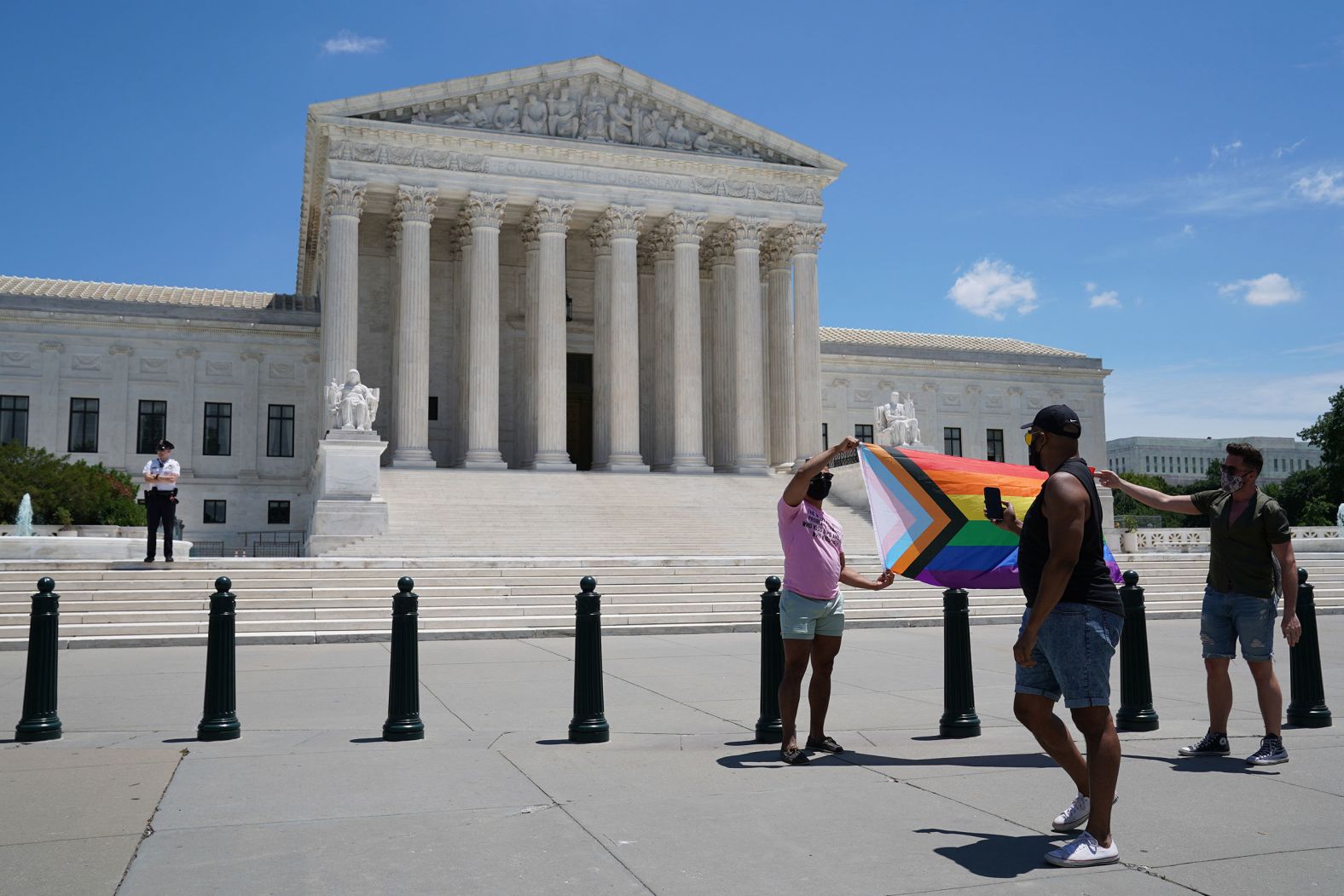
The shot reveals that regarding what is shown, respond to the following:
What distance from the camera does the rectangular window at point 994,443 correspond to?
200 ft

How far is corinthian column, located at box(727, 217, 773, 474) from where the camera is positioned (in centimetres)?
4641

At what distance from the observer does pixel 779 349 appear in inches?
1938

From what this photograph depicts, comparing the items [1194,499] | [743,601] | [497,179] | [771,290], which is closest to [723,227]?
[771,290]

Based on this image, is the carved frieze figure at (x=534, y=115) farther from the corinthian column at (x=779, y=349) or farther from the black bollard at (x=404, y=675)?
the black bollard at (x=404, y=675)

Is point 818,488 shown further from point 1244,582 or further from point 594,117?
point 594,117

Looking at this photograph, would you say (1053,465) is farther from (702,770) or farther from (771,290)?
(771,290)

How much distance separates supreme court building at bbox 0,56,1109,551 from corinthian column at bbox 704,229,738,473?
0.41 feet

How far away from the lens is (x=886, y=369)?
5941cm

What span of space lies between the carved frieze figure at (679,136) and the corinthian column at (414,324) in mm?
9763

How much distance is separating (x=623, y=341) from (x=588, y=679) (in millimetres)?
36312

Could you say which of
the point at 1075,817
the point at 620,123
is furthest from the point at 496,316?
the point at 1075,817

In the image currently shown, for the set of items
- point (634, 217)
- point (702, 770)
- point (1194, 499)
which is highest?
point (634, 217)

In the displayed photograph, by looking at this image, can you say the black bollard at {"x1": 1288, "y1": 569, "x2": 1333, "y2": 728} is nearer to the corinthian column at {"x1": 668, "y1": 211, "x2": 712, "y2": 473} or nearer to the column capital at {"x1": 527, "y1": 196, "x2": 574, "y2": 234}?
the corinthian column at {"x1": 668, "y1": 211, "x2": 712, "y2": 473}

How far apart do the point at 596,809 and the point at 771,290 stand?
44.6 m
